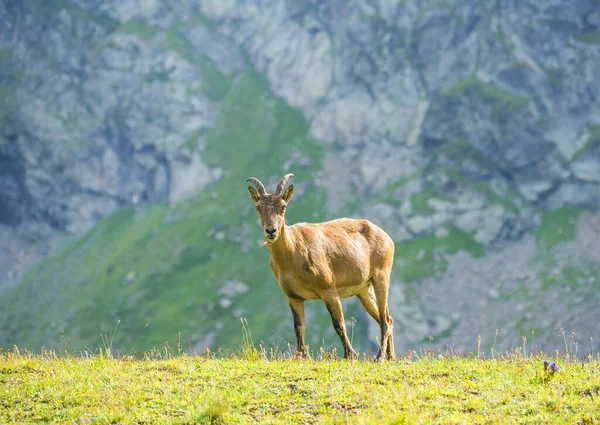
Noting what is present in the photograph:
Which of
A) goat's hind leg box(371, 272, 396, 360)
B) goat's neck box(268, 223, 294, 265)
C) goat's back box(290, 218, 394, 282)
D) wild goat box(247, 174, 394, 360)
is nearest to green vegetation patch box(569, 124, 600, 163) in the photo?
goat's back box(290, 218, 394, 282)

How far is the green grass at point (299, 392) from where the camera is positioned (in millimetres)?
10734

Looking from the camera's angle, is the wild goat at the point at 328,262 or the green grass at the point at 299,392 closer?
the green grass at the point at 299,392

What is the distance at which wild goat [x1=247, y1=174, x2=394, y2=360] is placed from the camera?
1702cm

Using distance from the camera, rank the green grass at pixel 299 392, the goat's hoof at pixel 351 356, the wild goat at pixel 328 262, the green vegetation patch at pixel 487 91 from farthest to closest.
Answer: the green vegetation patch at pixel 487 91 < the wild goat at pixel 328 262 < the goat's hoof at pixel 351 356 < the green grass at pixel 299 392

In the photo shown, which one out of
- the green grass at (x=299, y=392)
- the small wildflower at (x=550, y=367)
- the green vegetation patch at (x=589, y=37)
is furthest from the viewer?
the green vegetation patch at (x=589, y=37)

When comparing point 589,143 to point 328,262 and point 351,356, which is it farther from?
point 351,356

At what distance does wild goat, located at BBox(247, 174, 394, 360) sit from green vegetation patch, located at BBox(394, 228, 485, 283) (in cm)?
14332

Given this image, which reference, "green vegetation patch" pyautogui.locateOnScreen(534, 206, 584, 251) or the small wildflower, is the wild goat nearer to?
the small wildflower

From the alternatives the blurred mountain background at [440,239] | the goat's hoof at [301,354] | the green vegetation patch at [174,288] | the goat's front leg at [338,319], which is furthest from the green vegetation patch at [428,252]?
the goat's hoof at [301,354]

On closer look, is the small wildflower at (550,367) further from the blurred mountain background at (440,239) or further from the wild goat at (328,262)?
the blurred mountain background at (440,239)

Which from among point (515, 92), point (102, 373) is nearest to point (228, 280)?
point (515, 92)

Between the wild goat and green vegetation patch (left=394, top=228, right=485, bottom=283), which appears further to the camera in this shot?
green vegetation patch (left=394, top=228, right=485, bottom=283)

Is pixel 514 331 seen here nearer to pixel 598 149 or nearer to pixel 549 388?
pixel 598 149

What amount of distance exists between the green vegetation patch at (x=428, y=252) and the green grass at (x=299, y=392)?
5867 inches
